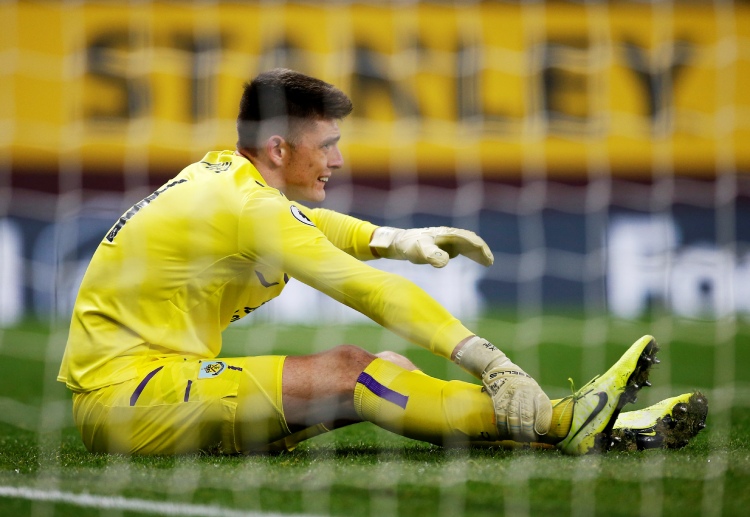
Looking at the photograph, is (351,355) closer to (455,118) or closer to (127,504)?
(127,504)

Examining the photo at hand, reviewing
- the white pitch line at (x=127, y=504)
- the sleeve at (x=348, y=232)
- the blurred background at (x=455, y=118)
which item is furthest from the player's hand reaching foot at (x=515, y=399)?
the blurred background at (x=455, y=118)

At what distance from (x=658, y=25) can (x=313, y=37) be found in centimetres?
345

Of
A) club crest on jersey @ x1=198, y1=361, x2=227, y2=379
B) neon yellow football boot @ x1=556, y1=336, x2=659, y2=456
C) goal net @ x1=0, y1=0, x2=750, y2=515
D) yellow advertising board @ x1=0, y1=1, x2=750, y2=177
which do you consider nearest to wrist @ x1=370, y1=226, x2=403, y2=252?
club crest on jersey @ x1=198, y1=361, x2=227, y2=379

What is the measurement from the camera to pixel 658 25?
9.64 metres

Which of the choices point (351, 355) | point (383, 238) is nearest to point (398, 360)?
point (351, 355)

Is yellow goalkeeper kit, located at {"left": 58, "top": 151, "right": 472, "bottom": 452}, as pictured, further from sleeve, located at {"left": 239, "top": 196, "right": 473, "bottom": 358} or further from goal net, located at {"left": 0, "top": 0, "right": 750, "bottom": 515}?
goal net, located at {"left": 0, "top": 0, "right": 750, "bottom": 515}

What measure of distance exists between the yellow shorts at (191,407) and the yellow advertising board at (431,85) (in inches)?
255

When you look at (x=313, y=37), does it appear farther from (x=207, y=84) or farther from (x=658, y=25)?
(x=658, y=25)

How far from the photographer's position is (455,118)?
9.74 m

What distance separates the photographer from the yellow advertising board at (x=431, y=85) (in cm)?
937

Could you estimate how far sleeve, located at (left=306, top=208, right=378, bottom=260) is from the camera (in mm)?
3637

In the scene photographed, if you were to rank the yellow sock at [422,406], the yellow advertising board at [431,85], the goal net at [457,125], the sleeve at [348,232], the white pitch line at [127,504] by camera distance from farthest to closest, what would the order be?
1. the yellow advertising board at [431,85]
2. the goal net at [457,125]
3. the sleeve at [348,232]
4. the yellow sock at [422,406]
5. the white pitch line at [127,504]

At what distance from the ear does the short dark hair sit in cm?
2

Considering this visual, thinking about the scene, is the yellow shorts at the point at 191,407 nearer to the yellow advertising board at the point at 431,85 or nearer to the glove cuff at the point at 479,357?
the glove cuff at the point at 479,357
